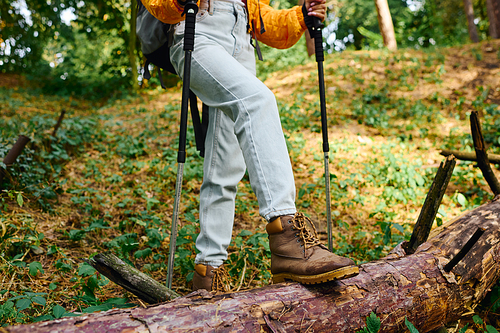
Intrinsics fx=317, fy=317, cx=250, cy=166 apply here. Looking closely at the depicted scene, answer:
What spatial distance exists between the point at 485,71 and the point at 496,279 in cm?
664

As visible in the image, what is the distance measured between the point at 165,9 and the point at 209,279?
5.04ft

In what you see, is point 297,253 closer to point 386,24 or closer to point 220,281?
point 220,281

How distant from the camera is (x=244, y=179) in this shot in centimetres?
431

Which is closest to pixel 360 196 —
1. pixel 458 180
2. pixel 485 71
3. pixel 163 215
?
pixel 458 180

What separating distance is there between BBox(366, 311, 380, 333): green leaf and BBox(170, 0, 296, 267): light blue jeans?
58 cm

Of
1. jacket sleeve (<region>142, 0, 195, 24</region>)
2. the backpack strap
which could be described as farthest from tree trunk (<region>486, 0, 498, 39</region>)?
jacket sleeve (<region>142, 0, 195, 24</region>)

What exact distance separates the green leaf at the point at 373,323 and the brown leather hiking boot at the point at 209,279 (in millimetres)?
813

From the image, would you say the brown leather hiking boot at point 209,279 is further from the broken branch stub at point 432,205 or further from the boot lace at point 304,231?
the broken branch stub at point 432,205

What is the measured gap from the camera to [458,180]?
165 inches

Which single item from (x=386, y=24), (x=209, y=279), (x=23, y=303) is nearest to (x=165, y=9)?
Result: (x=209, y=279)

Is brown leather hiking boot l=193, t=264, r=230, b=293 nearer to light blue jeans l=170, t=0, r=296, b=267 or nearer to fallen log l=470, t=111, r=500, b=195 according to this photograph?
light blue jeans l=170, t=0, r=296, b=267

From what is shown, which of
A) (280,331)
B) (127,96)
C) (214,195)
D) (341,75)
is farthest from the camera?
(127,96)

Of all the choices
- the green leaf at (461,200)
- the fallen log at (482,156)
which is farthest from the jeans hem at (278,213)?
the green leaf at (461,200)

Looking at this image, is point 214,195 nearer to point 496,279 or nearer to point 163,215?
point 163,215
